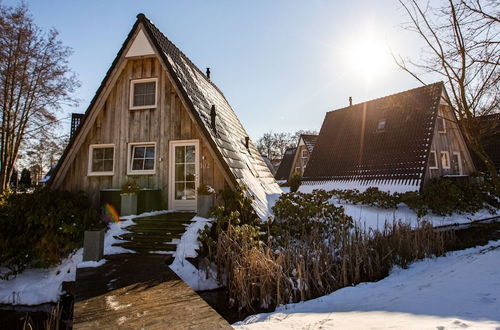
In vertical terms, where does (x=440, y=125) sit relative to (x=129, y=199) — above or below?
above

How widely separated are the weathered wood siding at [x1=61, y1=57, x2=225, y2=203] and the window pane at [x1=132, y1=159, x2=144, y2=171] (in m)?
0.24

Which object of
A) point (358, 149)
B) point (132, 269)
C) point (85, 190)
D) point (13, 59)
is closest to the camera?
point (132, 269)

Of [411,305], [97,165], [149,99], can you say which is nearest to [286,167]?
[149,99]

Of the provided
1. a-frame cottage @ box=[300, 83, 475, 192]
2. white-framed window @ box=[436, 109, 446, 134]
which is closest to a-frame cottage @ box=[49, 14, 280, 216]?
a-frame cottage @ box=[300, 83, 475, 192]

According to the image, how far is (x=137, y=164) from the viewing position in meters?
8.41

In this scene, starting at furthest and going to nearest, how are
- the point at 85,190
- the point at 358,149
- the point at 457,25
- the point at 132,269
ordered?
1. the point at 358,149
2. the point at 85,190
3. the point at 457,25
4. the point at 132,269

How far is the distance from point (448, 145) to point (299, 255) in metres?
14.9

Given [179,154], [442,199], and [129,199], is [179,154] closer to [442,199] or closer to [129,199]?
[129,199]

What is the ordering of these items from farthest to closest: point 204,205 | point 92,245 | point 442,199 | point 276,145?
1. point 276,145
2. point 442,199
3. point 204,205
4. point 92,245

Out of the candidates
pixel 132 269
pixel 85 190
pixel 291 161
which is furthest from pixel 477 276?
pixel 291 161

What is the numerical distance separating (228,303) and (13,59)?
1662 cm

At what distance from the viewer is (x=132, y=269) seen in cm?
441

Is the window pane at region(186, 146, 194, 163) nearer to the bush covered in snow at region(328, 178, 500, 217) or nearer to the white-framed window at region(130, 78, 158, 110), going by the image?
the white-framed window at region(130, 78, 158, 110)

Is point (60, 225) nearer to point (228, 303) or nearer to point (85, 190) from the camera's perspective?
point (85, 190)
